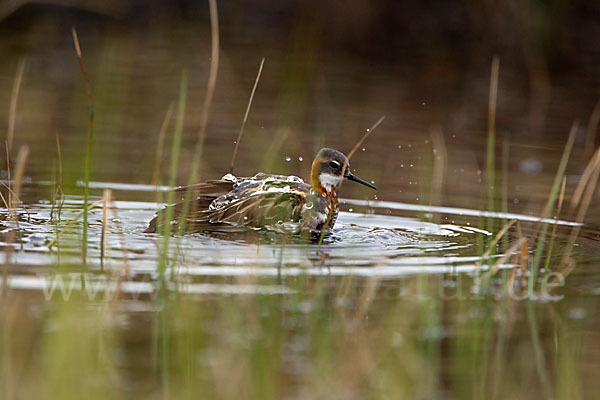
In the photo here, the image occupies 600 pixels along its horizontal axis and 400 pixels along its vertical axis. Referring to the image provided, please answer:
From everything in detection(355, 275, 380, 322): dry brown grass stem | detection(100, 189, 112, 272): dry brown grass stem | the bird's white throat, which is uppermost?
the bird's white throat

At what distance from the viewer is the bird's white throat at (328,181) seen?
7.89 m

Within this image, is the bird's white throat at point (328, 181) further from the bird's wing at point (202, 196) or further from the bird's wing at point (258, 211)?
the bird's wing at point (202, 196)

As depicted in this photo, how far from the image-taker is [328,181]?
7.91m

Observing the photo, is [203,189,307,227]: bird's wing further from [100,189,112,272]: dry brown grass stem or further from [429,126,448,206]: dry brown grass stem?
[100,189,112,272]: dry brown grass stem

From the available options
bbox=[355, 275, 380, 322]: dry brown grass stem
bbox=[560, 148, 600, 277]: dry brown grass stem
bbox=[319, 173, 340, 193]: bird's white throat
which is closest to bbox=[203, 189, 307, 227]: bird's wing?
bbox=[319, 173, 340, 193]: bird's white throat

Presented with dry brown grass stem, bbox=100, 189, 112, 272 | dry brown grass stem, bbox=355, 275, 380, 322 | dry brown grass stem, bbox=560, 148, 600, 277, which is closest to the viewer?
dry brown grass stem, bbox=355, 275, 380, 322

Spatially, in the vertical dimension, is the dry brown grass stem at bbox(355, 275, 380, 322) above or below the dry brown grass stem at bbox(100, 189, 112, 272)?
below

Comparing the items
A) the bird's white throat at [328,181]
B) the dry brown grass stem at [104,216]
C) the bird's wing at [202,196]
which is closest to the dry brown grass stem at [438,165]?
the bird's white throat at [328,181]

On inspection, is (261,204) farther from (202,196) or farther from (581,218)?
(581,218)

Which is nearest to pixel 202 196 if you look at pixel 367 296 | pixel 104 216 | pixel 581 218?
pixel 104 216

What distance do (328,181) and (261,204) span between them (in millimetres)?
764

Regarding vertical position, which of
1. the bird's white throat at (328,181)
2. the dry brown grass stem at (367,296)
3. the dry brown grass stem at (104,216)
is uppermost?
the bird's white throat at (328,181)

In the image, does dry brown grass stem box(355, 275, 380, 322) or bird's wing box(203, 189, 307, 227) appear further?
bird's wing box(203, 189, 307, 227)

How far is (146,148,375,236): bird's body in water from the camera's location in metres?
7.26
